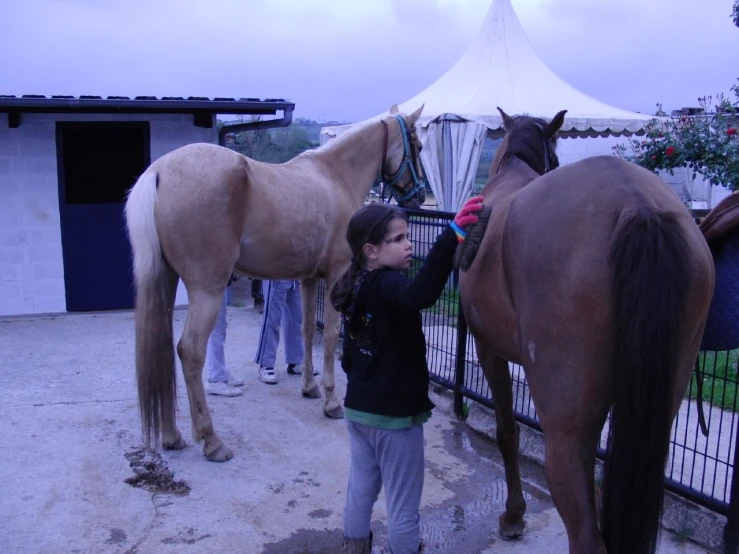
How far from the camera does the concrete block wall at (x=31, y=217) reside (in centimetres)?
786

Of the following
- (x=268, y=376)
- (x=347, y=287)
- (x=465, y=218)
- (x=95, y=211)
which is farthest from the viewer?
(x=95, y=211)

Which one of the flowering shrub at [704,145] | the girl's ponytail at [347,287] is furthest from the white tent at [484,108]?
the girl's ponytail at [347,287]

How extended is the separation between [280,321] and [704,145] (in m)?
5.59

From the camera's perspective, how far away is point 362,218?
7.99 ft

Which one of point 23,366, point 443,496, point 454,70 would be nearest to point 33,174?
point 23,366

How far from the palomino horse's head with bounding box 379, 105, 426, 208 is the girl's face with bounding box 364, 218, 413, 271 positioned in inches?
113

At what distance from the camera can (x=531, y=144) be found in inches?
131

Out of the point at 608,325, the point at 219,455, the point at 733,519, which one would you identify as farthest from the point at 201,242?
the point at 733,519

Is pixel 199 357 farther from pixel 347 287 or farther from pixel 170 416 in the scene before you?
pixel 347 287

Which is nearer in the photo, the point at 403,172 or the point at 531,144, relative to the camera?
the point at 531,144

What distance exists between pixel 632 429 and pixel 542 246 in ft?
2.05

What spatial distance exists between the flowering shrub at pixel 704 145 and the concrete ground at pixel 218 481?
5.02 metres

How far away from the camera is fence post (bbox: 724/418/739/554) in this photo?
2980 mm

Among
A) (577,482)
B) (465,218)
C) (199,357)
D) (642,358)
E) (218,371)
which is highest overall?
(465,218)
